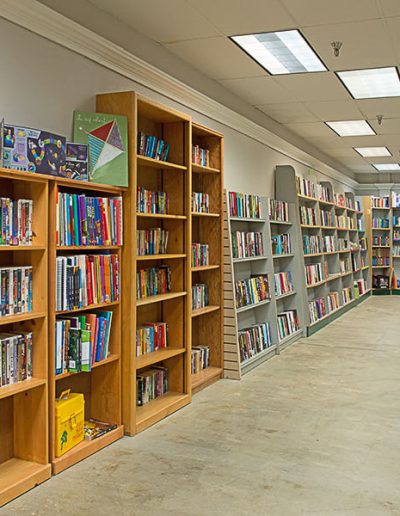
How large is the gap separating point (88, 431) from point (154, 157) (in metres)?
2.00

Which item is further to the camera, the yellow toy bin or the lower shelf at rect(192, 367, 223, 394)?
the lower shelf at rect(192, 367, 223, 394)

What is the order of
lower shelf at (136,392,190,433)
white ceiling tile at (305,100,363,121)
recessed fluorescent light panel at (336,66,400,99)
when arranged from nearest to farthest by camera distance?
lower shelf at (136,392,190,433) → recessed fluorescent light panel at (336,66,400,99) → white ceiling tile at (305,100,363,121)

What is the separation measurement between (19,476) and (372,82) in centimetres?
485

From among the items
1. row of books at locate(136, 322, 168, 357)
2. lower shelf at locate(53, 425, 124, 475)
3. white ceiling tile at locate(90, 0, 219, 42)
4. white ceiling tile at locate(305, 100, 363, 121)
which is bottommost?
lower shelf at locate(53, 425, 124, 475)

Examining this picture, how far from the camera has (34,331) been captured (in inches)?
119

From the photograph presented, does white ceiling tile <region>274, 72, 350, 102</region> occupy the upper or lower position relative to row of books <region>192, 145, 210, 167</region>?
upper

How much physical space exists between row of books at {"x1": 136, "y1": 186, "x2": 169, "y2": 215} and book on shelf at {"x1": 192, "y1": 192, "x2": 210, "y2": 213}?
0.46 metres

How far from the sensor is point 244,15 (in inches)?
156

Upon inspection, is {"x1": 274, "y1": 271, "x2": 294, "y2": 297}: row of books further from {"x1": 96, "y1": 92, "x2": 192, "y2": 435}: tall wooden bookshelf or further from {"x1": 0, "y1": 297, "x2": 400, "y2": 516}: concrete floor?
{"x1": 96, "y1": 92, "x2": 192, "y2": 435}: tall wooden bookshelf

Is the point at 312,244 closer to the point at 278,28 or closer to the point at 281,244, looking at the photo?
the point at 281,244

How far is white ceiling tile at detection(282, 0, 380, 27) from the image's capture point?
3.75 metres

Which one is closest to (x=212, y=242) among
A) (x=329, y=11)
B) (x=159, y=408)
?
(x=159, y=408)

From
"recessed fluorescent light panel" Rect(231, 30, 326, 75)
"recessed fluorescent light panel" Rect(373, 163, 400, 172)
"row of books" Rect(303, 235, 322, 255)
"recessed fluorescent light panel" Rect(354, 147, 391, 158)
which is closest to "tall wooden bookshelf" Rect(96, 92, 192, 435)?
"recessed fluorescent light panel" Rect(231, 30, 326, 75)

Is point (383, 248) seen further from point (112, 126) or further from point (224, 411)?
point (112, 126)
